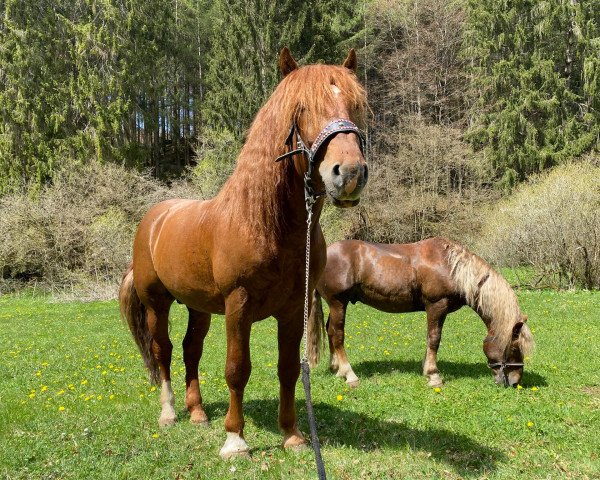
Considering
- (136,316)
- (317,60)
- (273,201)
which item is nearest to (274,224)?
(273,201)

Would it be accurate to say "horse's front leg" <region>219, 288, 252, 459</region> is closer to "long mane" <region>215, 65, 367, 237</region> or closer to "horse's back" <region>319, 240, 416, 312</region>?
"long mane" <region>215, 65, 367, 237</region>

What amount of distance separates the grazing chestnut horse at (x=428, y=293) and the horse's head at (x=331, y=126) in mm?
3783

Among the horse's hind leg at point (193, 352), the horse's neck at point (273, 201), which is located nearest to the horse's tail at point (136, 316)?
the horse's hind leg at point (193, 352)

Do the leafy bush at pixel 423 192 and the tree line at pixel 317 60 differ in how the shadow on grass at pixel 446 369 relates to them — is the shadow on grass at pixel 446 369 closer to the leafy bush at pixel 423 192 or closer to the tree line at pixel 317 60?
the leafy bush at pixel 423 192

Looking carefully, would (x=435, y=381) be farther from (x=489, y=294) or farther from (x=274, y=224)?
(x=274, y=224)

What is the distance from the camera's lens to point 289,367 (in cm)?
388

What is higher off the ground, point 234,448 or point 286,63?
point 286,63

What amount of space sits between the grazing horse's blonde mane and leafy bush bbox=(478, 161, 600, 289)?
37.6 ft

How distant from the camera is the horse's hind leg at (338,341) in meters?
6.52

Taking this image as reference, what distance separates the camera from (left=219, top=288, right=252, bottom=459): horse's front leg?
11.3ft

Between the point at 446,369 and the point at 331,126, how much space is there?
5.51 meters

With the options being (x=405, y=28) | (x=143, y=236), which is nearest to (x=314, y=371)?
(x=143, y=236)

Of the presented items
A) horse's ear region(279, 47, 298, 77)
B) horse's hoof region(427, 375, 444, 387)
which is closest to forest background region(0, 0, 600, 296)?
horse's hoof region(427, 375, 444, 387)

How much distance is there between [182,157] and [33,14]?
12.6m
